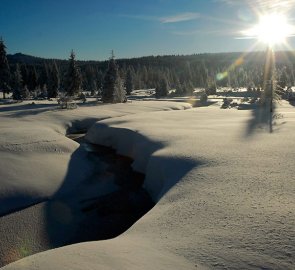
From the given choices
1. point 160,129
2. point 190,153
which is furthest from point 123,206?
point 160,129

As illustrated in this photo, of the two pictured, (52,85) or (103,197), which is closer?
(103,197)

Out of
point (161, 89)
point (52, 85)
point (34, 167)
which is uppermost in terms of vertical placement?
point (52, 85)

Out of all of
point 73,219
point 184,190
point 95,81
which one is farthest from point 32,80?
point 184,190

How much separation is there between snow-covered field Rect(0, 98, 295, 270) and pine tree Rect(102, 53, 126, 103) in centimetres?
3495

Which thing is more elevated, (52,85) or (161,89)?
(52,85)

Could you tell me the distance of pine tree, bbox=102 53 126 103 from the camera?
68.0 metres

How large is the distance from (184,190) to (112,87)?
180ft

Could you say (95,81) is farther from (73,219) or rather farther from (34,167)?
(73,219)

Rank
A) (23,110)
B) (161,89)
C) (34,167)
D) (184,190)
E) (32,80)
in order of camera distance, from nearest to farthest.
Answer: (184,190) < (34,167) < (23,110) < (161,89) < (32,80)

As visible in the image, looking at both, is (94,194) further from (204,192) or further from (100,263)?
(100,263)

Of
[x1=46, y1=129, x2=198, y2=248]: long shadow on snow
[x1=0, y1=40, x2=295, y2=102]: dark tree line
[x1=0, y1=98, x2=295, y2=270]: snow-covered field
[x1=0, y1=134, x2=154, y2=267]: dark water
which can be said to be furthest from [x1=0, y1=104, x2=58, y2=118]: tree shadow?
[x1=0, y1=134, x2=154, y2=267]: dark water

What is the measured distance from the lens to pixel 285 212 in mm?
11438

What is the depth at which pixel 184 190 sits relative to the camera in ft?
49.7

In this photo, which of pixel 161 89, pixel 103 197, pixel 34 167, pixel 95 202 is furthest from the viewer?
pixel 161 89
